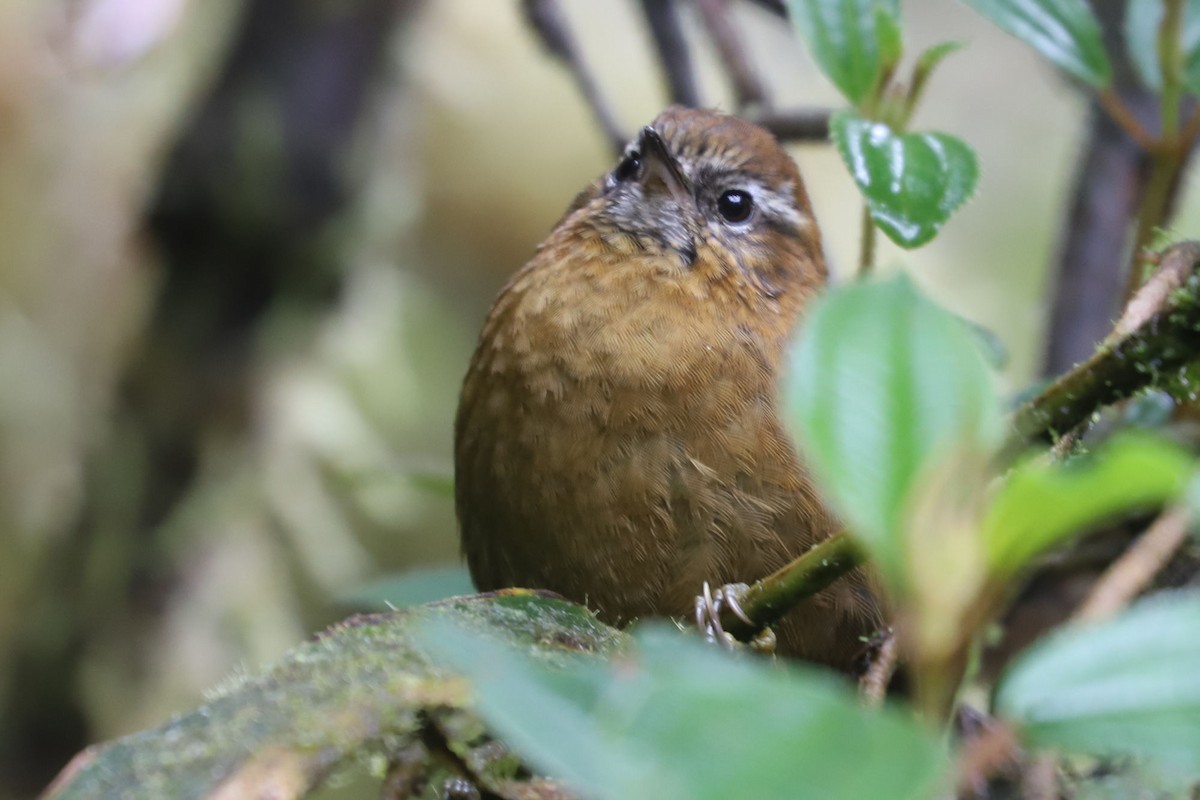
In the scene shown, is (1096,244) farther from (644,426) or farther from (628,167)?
(644,426)

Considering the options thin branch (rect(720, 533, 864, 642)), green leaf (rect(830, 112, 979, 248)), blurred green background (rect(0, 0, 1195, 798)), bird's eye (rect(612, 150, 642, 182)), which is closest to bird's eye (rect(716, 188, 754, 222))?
bird's eye (rect(612, 150, 642, 182))

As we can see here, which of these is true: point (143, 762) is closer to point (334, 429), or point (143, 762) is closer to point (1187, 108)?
point (1187, 108)

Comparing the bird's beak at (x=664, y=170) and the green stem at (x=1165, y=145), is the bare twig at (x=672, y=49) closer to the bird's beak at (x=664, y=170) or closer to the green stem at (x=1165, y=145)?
the bird's beak at (x=664, y=170)

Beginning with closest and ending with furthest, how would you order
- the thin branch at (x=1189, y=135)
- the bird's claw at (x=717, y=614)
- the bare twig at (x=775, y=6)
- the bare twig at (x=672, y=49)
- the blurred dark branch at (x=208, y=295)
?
the bird's claw at (x=717, y=614), the thin branch at (x=1189, y=135), the bare twig at (x=775, y=6), the bare twig at (x=672, y=49), the blurred dark branch at (x=208, y=295)

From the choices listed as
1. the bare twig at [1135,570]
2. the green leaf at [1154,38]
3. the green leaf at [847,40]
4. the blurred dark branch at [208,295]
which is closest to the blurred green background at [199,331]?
the blurred dark branch at [208,295]

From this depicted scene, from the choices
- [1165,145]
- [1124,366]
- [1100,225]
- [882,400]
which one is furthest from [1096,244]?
[882,400]

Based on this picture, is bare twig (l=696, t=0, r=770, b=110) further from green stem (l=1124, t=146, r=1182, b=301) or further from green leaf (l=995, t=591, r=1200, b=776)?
green leaf (l=995, t=591, r=1200, b=776)

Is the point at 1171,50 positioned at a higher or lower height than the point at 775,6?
lower
